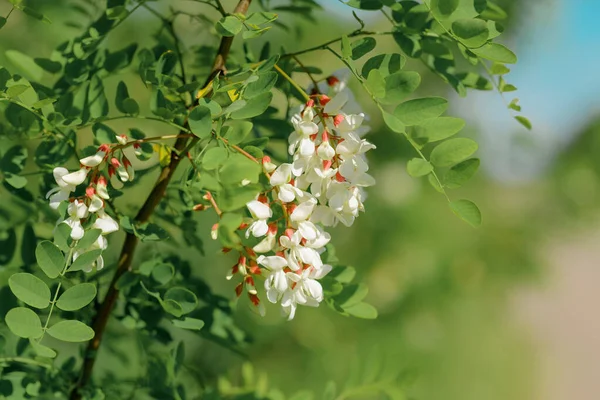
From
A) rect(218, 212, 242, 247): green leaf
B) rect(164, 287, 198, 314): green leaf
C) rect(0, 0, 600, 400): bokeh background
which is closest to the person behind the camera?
rect(218, 212, 242, 247): green leaf

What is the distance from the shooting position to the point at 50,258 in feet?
1.22

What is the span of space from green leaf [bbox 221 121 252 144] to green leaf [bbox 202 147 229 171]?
0.04 feet

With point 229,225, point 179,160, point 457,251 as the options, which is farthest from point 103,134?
point 457,251

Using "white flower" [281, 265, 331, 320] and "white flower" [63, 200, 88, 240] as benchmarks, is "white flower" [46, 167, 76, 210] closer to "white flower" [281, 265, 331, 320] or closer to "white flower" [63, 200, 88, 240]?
"white flower" [63, 200, 88, 240]

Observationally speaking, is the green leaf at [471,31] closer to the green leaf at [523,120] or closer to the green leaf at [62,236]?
the green leaf at [523,120]

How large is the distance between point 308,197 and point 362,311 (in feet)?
0.38

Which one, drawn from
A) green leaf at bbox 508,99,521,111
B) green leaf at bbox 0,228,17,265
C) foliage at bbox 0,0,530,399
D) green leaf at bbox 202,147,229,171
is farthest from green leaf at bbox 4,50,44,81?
green leaf at bbox 508,99,521,111

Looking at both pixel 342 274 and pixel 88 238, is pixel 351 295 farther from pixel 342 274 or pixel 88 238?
pixel 88 238

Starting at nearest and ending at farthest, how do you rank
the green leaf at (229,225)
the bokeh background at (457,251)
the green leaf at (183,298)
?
1. the green leaf at (229,225)
2. the green leaf at (183,298)
3. the bokeh background at (457,251)

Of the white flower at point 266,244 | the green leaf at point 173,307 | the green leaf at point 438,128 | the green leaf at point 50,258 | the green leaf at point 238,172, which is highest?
the green leaf at point 238,172

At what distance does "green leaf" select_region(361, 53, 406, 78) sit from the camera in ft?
1.26

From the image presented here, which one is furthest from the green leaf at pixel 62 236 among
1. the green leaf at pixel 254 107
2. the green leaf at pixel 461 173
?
the green leaf at pixel 461 173

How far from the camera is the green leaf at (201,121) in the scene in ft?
1.16

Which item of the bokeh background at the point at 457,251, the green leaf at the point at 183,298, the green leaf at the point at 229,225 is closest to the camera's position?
the green leaf at the point at 229,225
